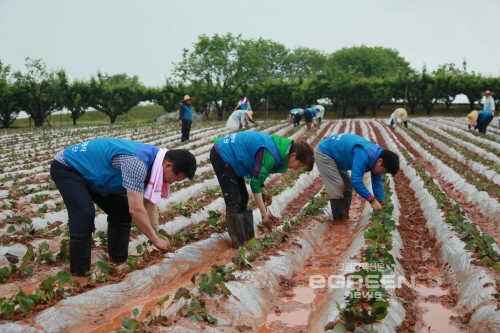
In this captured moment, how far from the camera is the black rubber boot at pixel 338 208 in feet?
21.1

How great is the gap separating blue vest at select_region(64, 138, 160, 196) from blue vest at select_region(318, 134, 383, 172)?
8.94 feet

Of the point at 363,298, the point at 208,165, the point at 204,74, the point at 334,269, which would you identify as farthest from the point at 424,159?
the point at 204,74

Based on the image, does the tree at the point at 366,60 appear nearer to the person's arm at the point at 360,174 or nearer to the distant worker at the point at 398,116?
the distant worker at the point at 398,116

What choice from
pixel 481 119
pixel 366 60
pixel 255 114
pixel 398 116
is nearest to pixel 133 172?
pixel 481 119

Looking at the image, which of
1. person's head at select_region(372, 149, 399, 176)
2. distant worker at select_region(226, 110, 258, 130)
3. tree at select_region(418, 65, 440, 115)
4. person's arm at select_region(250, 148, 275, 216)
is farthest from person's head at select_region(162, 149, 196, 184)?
tree at select_region(418, 65, 440, 115)

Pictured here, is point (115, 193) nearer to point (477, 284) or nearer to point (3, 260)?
point (3, 260)

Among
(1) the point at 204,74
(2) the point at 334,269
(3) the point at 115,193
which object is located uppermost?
(1) the point at 204,74

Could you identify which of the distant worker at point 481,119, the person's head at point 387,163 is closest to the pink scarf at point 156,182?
the person's head at point 387,163

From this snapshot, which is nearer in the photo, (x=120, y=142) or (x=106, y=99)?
(x=120, y=142)

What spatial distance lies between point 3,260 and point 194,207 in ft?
8.79

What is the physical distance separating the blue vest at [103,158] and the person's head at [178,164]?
0.41 ft

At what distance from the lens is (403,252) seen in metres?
4.99

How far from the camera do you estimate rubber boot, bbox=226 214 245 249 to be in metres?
5.06

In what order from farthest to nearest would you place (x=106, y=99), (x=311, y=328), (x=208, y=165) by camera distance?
(x=106, y=99)
(x=208, y=165)
(x=311, y=328)
